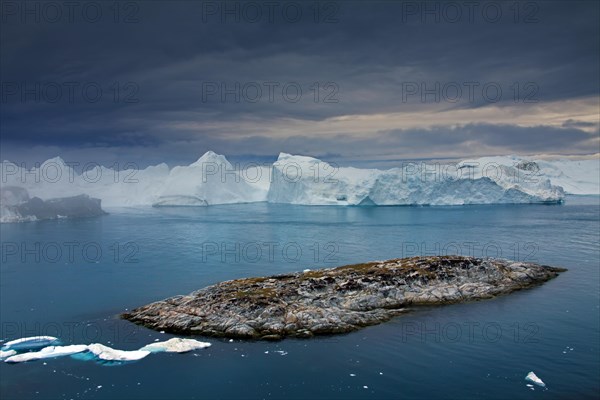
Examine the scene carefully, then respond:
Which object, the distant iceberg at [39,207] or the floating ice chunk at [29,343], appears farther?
the distant iceberg at [39,207]

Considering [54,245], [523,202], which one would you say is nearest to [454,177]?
[523,202]

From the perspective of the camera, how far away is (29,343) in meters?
22.7

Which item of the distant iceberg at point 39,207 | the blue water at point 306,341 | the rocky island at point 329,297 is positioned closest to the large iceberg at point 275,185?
the distant iceberg at point 39,207

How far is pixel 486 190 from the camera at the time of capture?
114688 millimetres

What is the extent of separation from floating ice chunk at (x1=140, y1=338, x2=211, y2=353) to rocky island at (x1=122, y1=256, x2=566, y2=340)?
1.60 meters

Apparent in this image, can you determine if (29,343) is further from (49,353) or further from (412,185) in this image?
(412,185)

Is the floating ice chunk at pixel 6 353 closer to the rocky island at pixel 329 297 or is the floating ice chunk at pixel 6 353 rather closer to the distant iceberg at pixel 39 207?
the rocky island at pixel 329 297

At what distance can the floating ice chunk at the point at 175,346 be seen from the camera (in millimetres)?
21844

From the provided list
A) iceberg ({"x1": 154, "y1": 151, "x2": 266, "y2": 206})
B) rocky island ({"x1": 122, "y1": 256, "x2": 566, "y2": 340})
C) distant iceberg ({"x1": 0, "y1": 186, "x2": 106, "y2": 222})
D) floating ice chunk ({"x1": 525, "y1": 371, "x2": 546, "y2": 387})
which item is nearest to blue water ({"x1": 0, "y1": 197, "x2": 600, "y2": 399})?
floating ice chunk ({"x1": 525, "y1": 371, "x2": 546, "y2": 387})

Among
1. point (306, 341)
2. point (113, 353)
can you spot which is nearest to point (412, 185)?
point (306, 341)

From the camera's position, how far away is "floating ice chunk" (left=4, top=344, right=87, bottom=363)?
20.9m

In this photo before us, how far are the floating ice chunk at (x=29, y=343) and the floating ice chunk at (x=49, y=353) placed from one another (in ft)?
3.07

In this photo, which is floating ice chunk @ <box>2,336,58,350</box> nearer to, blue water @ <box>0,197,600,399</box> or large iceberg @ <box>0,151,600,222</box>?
blue water @ <box>0,197,600,399</box>

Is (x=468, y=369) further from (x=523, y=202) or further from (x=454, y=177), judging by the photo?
(x=523, y=202)
